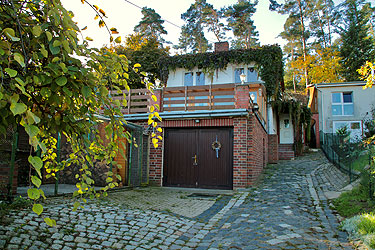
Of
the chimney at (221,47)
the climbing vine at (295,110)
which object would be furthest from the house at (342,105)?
the chimney at (221,47)

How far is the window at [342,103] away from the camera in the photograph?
22205 millimetres

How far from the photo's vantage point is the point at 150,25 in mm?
30438

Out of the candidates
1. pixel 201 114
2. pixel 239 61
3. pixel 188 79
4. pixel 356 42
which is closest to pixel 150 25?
pixel 188 79

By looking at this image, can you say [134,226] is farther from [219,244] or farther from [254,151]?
[254,151]

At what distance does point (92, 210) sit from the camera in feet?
18.2

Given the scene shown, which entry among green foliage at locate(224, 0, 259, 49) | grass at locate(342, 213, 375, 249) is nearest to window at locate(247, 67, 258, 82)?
grass at locate(342, 213, 375, 249)

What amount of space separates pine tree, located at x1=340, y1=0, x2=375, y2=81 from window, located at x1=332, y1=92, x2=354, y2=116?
851 centimetres

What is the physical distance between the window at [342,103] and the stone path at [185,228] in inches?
687

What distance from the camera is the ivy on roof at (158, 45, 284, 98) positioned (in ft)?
54.6

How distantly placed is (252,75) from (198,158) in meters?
9.07

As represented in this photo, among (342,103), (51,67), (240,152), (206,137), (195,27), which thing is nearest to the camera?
(51,67)

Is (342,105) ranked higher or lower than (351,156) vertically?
higher

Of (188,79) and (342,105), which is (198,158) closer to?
(188,79)

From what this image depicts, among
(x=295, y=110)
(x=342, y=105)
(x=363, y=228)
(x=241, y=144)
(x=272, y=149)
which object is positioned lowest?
(x=363, y=228)
